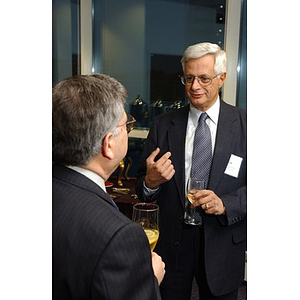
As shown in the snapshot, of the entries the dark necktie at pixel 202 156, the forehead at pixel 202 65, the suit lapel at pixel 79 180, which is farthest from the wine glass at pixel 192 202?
the suit lapel at pixel 79 180

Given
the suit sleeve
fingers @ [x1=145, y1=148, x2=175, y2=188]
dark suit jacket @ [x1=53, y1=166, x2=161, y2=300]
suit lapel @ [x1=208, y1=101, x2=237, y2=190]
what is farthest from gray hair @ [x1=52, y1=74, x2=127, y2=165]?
suit lapel @ [x1=208, y1=101, x2=237, y2=190]

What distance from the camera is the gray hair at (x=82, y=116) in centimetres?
84

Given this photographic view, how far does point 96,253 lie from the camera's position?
27.5 inches

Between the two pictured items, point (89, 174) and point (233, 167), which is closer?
point (89, 174)

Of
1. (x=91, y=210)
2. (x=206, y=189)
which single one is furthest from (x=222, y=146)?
(x=91, y=210)

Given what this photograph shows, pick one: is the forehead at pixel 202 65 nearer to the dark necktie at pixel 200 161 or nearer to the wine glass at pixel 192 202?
the dark necktie at pixel 200 161

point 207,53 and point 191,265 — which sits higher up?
point 207,53

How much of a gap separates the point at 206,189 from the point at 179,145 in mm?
240

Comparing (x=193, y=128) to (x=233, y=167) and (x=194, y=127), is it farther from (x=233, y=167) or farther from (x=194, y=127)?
(x=233, y=167)

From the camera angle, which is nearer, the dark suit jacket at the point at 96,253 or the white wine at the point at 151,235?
the dark suit jacket at the point at 96,253

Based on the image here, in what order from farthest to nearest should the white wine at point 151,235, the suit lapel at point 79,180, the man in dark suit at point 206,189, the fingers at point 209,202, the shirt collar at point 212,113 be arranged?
the shirt collar at point 212,113
the man in dark suit at point 206,189
the fingers at point 209,202
the white wine at point 151,235
the suit lapel at point 79,180

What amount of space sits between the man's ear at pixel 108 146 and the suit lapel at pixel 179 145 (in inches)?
30.5
